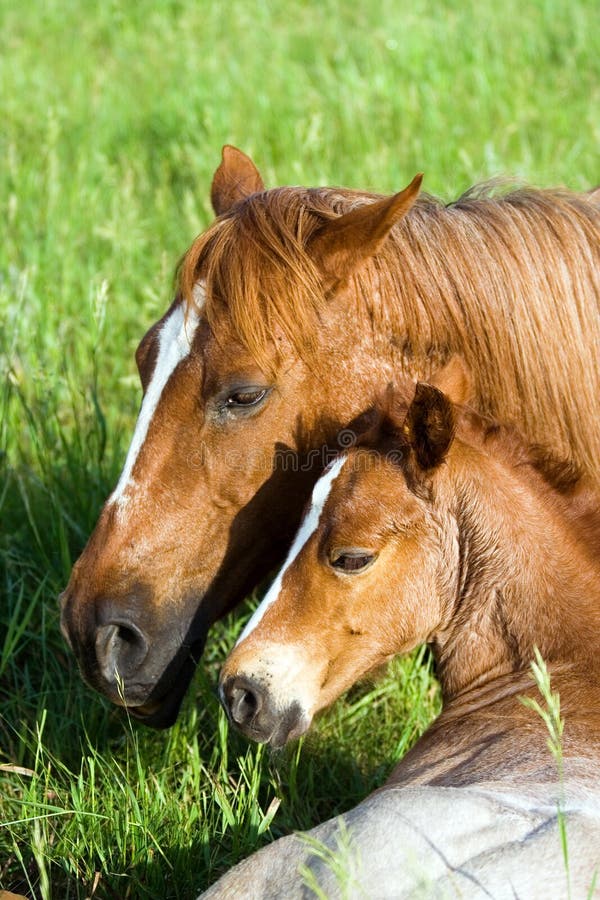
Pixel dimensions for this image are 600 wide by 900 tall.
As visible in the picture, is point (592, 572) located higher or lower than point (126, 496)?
lower

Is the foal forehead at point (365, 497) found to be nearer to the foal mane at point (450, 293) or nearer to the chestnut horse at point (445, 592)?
the chestnut horse at point (445, 592)

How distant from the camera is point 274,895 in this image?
207 centimetres

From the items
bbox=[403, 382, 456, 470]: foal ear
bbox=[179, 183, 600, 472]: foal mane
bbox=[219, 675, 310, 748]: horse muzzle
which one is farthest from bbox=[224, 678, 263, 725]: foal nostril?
bbox=[179, 183, 600, 472]: foal mane

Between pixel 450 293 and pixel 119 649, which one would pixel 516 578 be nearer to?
pixel 450 293

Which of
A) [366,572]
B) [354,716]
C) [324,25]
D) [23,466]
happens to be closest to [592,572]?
[366,572]

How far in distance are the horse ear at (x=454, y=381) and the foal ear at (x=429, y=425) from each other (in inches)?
7.9

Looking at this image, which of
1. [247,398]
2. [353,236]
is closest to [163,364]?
[247,398]

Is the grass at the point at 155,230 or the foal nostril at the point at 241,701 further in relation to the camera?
the grass at the point at 155,230

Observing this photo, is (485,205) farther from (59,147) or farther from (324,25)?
(324,25)

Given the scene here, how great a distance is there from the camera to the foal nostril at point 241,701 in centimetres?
267

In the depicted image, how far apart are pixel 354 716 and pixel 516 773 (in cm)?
127

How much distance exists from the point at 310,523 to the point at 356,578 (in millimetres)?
172

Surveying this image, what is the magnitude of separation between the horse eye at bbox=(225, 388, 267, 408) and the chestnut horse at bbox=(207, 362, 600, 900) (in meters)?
0.32

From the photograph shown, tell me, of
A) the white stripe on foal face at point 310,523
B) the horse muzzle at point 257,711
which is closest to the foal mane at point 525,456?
the white stripe on foal face at point 310,523
